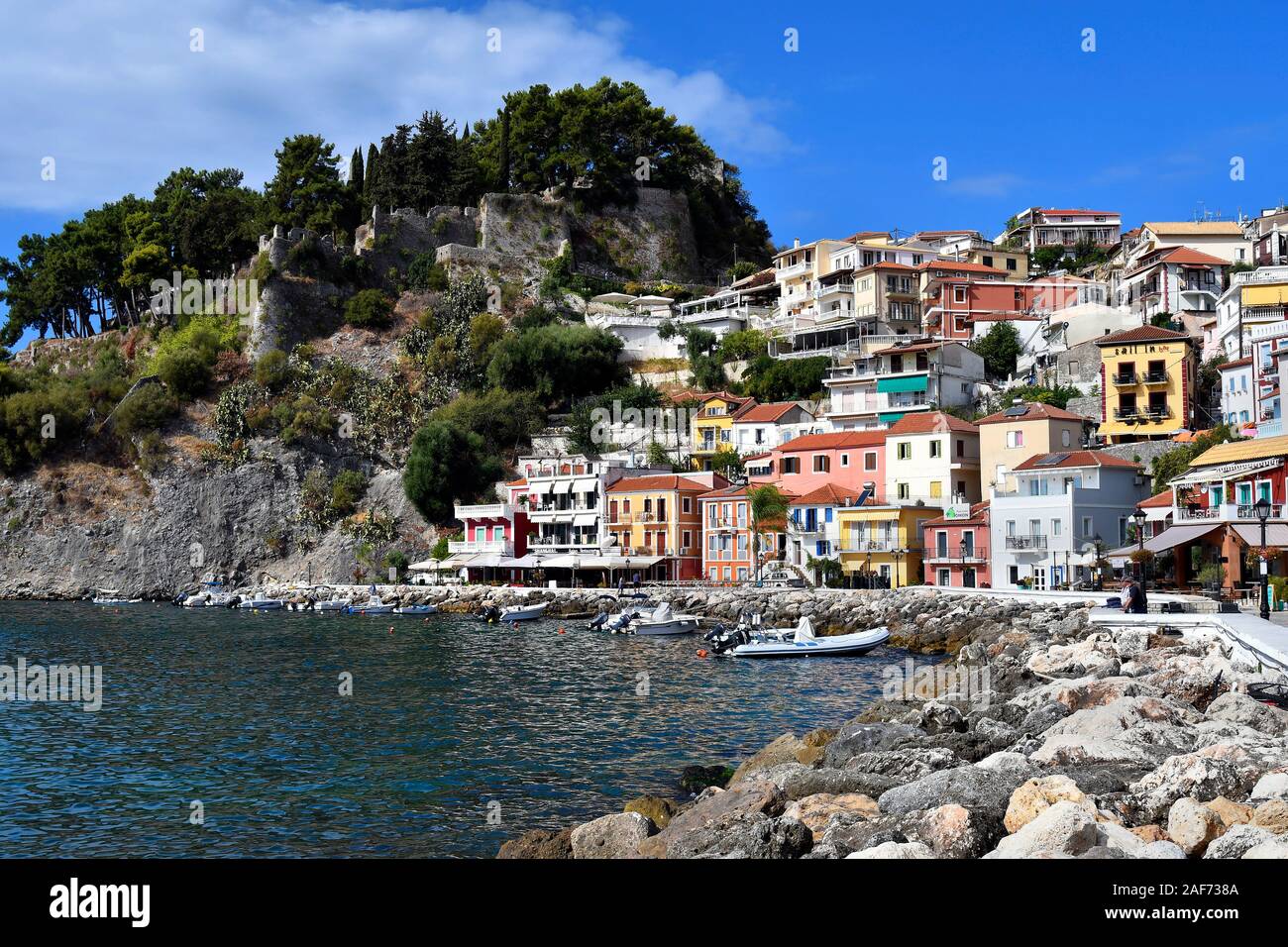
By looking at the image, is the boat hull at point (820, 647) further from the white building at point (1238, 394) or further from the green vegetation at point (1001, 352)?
the green vegetation at point (1001, 352)

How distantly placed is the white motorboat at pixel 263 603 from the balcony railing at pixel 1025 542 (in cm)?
3800

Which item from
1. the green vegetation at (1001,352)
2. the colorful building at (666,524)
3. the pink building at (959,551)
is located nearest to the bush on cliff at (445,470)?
the colorful building at (666,524)

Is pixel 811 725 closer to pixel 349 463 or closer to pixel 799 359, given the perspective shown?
pixel 799 359

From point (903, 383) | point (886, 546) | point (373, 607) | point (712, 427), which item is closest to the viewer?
point (886, 546)

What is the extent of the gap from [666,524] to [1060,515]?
21.1 m

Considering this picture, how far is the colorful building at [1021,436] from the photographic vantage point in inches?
1832

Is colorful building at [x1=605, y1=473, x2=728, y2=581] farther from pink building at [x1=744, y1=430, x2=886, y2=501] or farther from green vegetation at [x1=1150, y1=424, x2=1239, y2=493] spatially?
green vegetation at [x1=1150, y1=424, x2=1239, y2=493]

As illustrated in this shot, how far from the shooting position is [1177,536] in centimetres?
3234

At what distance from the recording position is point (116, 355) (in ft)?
247

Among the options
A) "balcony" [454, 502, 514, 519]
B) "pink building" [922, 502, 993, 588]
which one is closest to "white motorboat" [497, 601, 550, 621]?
"balcony" [454, 502, 514, 519]

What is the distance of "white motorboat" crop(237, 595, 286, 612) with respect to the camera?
59.3 metres

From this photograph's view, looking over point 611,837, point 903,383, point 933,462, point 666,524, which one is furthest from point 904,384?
point 611,837

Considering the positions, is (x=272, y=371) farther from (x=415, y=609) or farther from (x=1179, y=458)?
(x=1179, y=458)
